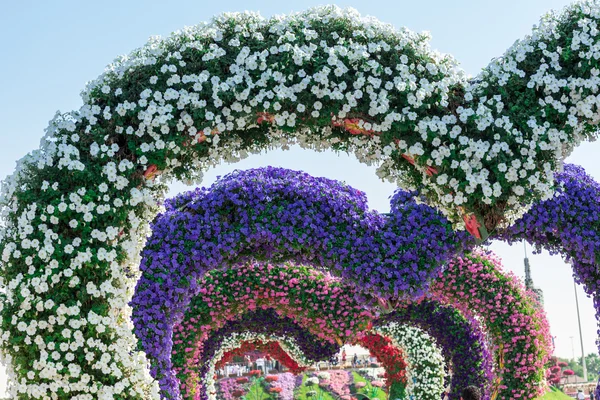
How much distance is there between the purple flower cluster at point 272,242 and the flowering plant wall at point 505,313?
144 inches

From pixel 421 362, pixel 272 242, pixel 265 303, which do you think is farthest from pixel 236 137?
pixel 421 362

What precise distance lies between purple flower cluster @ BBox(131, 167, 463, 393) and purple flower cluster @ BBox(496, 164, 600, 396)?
4.37 ft

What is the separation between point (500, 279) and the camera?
12797 mm

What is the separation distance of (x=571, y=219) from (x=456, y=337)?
5.61m

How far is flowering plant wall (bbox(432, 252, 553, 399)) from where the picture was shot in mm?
12656

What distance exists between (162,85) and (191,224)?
3.32 m

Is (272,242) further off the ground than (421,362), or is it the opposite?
(272,242)

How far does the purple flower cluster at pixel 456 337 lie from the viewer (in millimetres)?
14469

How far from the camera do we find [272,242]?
348 inches

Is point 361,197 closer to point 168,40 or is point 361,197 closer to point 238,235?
point 238,235

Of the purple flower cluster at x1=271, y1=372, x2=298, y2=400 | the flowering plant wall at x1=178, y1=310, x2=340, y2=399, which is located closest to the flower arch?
the flowering plant wall at x1=178, y1=310, x2=340, y2=399

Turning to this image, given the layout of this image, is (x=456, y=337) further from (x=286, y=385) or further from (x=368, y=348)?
(x=286, y=385)

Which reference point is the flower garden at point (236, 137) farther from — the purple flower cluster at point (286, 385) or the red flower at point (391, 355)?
the purple flower cluster at point (286, 385)

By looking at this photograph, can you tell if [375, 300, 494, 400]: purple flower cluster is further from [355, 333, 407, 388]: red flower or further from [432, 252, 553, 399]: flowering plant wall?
[355, 333, 407, 388]: red flower
